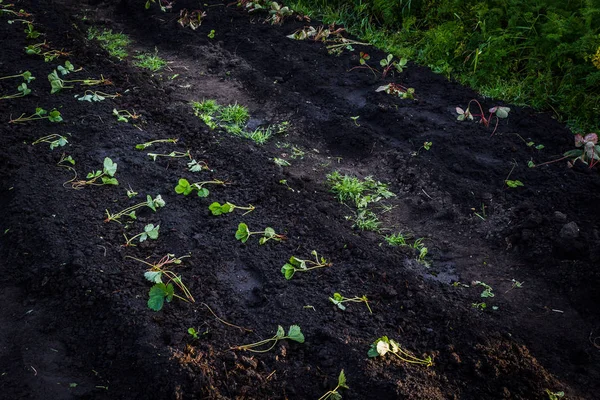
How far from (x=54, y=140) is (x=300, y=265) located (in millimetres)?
2059

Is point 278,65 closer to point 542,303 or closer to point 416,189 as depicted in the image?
point 416,189

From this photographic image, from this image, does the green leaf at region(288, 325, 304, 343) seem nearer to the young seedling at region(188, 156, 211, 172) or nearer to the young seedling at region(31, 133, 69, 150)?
the young seedling at region(188, 156, 211, 172)

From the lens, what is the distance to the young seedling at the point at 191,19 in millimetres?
5719

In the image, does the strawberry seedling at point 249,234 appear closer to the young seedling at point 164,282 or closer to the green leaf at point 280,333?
the young seedling at point 164,282

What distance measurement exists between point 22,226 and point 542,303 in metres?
2.95

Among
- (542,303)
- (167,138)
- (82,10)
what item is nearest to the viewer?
(542,303)

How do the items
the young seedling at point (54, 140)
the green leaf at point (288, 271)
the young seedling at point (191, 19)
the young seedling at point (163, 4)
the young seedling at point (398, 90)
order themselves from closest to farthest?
the green leaf at point (288, 271) → the young seedling at point (54, 140) → the young seedling at point (398, 90) → the young seedling at point (191, 19) → the young seedling at point (163, 4)

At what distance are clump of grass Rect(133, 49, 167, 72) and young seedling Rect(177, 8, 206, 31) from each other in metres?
0.61

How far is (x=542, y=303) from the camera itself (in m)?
2.91

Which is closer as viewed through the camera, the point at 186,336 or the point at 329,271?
the point at 186,336

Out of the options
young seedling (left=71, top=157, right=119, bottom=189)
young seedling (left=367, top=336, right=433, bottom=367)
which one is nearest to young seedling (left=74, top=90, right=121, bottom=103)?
young seedling (left=71, top=157, right=119, bottom=189)

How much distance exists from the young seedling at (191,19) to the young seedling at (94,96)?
1.71 metres

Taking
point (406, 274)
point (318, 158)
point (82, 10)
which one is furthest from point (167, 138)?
point (82, 10)

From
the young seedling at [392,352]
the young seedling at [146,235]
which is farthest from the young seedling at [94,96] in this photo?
the young seedling at [392,352]
